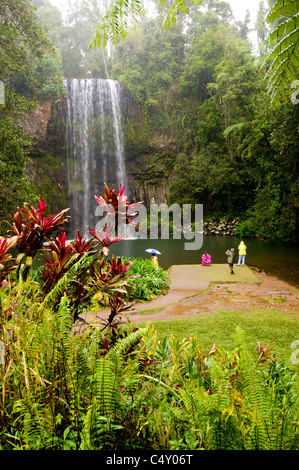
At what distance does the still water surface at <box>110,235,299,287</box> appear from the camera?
11.1 m

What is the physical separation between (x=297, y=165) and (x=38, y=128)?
20479mm

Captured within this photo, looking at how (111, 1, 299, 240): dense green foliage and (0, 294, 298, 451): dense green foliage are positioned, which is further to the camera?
(111, 1, 299, 240): dense green foliage

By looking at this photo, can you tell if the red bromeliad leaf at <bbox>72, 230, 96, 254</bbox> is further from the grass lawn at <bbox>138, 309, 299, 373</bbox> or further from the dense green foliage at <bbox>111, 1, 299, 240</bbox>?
the dense green foliage at <bbox>111, 1, 299, 240</bbox>

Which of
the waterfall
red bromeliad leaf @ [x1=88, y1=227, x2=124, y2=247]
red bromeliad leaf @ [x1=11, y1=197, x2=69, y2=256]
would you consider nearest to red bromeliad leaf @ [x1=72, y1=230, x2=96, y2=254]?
red bromeliad leaf @ [x1=88, y1=227, x2=124, y2=247]

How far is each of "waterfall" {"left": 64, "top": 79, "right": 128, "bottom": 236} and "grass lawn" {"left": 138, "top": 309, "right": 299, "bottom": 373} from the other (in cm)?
2084

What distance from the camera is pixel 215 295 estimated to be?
24.5 feet

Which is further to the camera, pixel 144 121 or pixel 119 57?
pixel 119 57

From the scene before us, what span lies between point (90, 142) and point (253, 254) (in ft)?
59.2

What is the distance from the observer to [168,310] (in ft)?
20.6

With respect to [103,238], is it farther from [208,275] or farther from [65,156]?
[65,156]

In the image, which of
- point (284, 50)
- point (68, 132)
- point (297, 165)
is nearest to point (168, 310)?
point (284, 50)

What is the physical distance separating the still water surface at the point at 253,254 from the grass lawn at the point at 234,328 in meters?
4.58

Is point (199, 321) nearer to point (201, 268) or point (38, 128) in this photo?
point (201, 268)

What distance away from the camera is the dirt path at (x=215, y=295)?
6.12 m
